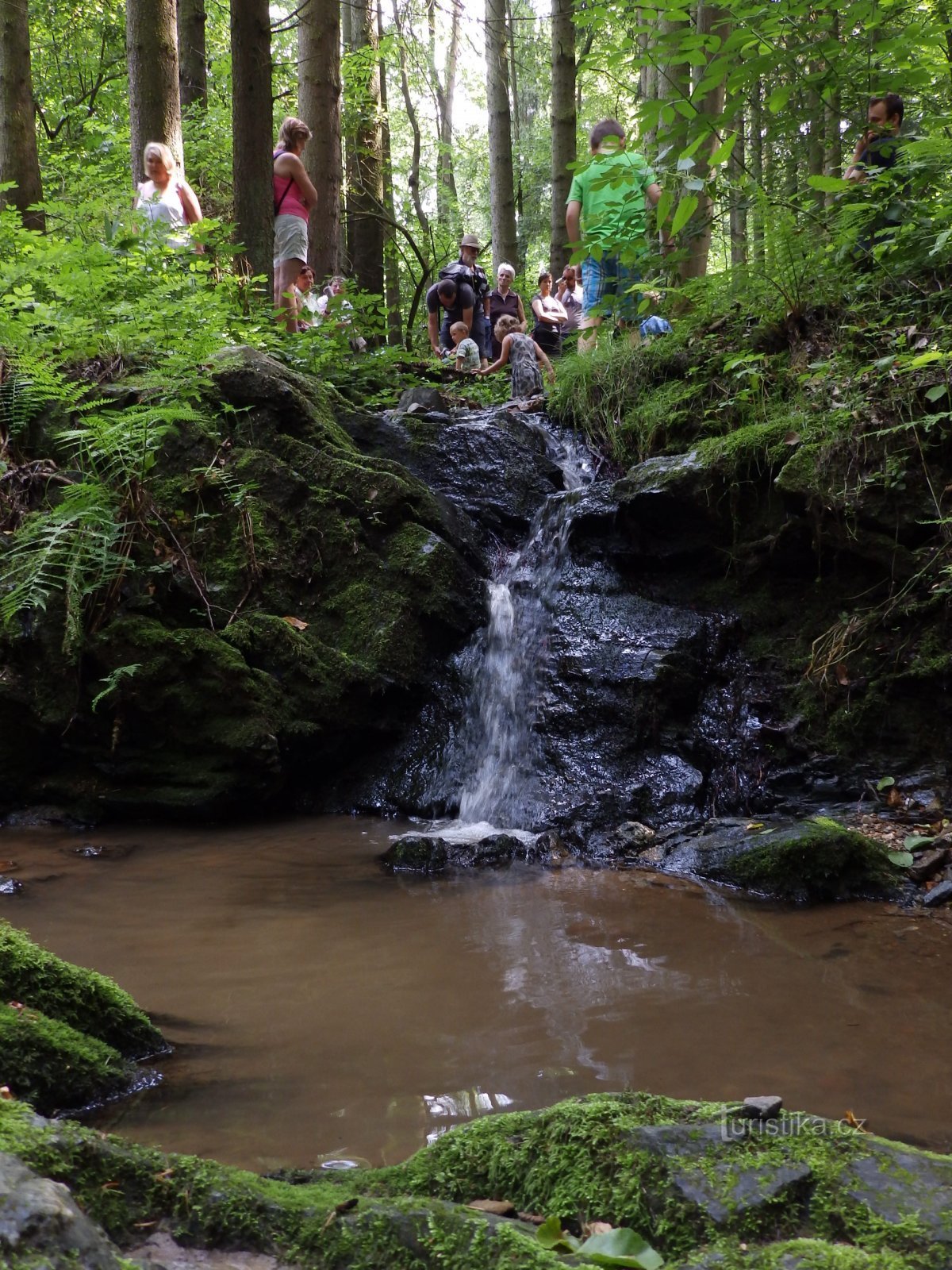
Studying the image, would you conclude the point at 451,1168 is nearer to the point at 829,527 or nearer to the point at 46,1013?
the point at 46,1013

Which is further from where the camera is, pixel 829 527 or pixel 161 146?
pixel 161 146

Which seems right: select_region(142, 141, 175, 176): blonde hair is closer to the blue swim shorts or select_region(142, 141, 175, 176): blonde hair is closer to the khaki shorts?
the khaki shorts

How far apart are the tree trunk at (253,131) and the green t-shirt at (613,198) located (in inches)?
123

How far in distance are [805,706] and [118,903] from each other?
161 inches

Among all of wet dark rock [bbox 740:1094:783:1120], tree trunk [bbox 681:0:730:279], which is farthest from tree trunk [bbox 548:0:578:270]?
wet dark rock [bbox 740:1094:783:1120]

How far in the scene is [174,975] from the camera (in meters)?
3.39

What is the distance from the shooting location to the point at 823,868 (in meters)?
4.48

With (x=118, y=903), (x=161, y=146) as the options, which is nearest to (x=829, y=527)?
(x=118, y=903)

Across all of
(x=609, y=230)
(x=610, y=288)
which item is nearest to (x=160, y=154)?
(x=609, y=230)

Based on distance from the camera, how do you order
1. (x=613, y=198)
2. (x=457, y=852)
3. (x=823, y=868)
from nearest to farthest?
(x=823, y=868)
(x=457, y=852)
(x=613, y=198)

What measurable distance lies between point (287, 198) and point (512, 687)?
6.70 meters

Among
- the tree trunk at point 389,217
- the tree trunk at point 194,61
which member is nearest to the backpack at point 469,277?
the tree trunk at point 389,217

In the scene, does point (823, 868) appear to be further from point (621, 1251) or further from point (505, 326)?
point (505, 326)

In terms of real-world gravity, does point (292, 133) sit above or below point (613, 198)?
above
